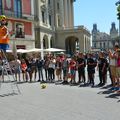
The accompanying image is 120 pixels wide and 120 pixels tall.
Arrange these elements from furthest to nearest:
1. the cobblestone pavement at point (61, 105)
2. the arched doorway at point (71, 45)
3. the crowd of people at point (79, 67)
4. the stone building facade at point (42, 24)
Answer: the arched doorway at point (71, 45) → the stone building facade at point (42, 24) → the crowd of people at point (79, 67) → the cobblestone pavement at point (61, 105)

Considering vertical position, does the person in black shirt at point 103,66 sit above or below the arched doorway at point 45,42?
below

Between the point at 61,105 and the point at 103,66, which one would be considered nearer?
the point at 61,105

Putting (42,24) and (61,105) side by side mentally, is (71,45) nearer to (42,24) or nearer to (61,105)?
(42,24)

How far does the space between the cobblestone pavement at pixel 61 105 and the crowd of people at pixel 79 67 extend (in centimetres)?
155

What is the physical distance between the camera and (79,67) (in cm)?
1888

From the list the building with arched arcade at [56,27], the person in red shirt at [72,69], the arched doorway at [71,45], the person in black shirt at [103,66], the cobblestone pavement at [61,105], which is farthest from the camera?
the arched doorway at [71,45]

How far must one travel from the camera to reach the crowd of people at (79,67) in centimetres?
1603

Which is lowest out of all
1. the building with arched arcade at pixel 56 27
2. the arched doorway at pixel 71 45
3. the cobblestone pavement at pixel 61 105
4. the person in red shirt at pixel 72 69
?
the cobblestone pavement at pixel 61 105

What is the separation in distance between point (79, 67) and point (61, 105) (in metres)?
7.31

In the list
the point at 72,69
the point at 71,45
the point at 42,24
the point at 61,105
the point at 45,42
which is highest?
the point at 42,24

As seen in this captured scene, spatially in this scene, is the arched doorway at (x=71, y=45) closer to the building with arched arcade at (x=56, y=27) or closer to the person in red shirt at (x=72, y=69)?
the building with arched arcade at (x=56, y=27)

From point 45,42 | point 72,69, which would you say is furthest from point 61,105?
point 45,42

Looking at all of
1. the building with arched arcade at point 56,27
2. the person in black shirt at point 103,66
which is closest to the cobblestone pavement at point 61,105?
the person in black shirt at point 103,66

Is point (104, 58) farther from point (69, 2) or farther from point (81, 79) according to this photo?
point (69, 2)
